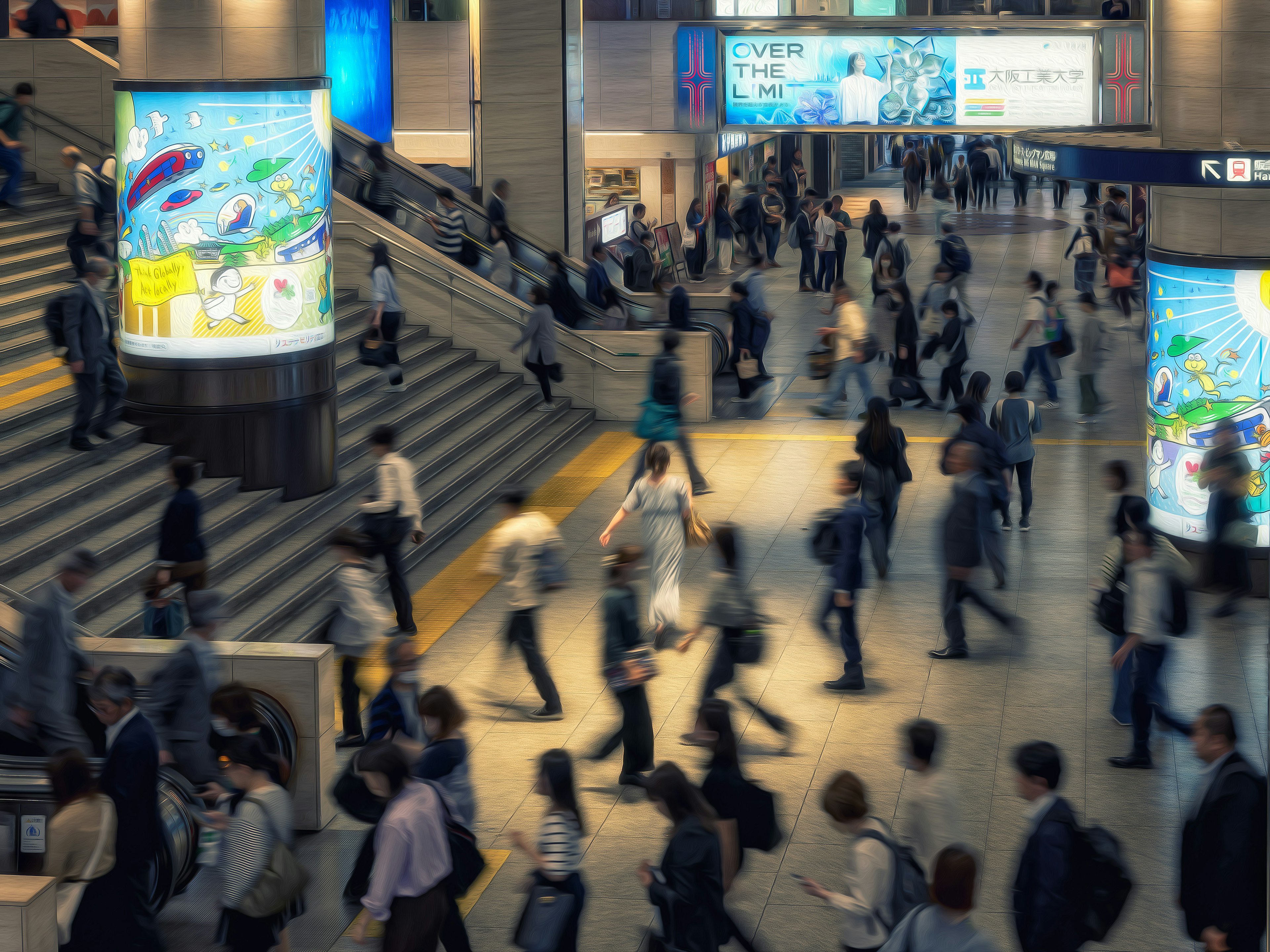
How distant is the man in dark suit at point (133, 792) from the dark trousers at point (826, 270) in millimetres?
22589

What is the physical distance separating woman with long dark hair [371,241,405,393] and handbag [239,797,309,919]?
34.9 ft

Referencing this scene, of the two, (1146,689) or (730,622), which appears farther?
(1146,689)

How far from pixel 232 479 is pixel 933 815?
27.2 ft

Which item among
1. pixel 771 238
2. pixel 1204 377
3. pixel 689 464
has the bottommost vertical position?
pixel 689 464

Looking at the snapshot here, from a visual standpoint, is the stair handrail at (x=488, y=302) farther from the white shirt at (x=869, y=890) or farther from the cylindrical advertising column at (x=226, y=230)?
the white shirt at (x=869, y=890)

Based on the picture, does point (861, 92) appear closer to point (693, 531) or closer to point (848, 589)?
point (693, 531)

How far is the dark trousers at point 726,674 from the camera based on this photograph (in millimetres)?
9273

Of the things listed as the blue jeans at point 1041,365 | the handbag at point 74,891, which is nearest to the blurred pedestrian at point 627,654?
the handbag at point 74,891

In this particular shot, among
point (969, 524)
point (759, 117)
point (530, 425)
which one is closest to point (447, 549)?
point (530, 425)

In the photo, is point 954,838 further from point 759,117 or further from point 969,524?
point 759,117

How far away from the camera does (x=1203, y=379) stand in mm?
12508

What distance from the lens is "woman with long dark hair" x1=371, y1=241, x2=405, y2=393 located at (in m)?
17.0

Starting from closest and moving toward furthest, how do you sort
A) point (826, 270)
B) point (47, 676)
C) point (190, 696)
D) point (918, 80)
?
point (190, 696) < point (47, 676) < point (918, 80) < point (826, 270)

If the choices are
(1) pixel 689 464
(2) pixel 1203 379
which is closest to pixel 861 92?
(1) pixel 689 464
